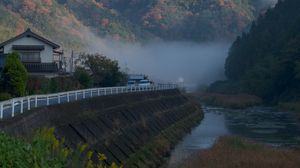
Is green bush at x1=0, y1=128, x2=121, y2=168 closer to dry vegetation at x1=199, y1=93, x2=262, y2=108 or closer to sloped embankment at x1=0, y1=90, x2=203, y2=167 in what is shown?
sloped embankment at x1=0, y1=90, x2=203, y2=167

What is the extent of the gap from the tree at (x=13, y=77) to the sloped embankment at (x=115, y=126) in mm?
3129

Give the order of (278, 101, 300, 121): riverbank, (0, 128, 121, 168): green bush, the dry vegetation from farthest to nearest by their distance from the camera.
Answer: the dry vegetation, (278, 101, 300, 121): riverbank, (0, 128, 121, 168): green bush

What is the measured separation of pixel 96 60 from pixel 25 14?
92696mm

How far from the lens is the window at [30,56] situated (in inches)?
1900

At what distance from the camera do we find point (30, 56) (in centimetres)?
4859

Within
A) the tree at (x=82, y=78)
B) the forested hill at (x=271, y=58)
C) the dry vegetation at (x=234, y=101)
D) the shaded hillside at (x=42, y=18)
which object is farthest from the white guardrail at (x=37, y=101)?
the shaded hillside at (x=42, y=18)

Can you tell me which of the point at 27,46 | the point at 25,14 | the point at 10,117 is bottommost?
the point at 10,117

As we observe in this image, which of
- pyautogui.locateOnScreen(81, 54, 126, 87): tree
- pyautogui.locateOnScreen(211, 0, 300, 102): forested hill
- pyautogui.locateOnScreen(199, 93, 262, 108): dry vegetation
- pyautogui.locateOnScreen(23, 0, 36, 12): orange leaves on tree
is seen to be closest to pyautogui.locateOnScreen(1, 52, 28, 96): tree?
pyautogui.locateOnScreen(81, 54, 126, 87): tree

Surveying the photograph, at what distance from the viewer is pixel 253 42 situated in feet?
400

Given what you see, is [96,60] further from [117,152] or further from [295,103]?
[117,152]

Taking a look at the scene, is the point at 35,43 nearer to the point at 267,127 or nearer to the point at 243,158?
the point at 267,127

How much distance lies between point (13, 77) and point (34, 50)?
18680mm

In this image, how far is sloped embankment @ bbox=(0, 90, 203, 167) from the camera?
73.4 ft

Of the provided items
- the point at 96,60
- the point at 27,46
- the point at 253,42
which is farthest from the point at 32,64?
the point at 253,42
